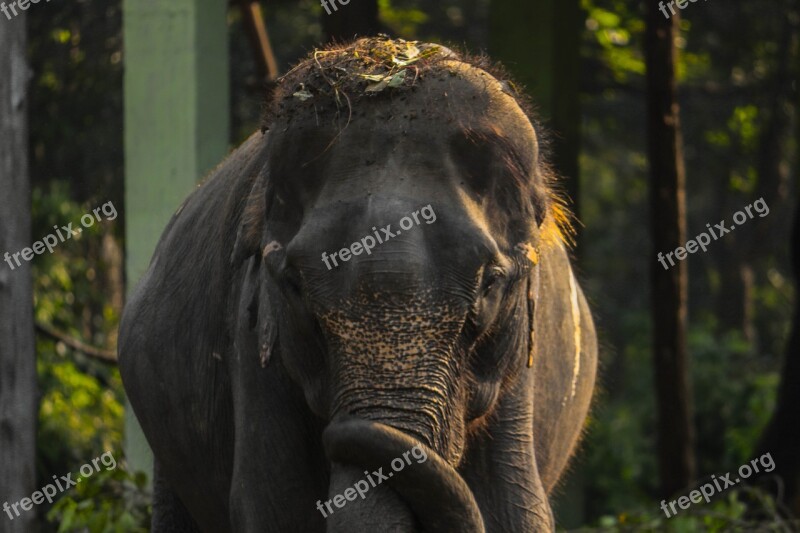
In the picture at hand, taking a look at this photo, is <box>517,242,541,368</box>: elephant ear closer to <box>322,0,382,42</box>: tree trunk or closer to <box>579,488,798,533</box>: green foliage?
<box>579,488,798,533</box>: green foliage

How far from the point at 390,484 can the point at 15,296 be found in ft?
10.3

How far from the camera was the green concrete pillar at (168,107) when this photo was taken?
6.53 meters

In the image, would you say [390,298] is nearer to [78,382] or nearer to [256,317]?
[256,317]

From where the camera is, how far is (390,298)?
3.19 metres

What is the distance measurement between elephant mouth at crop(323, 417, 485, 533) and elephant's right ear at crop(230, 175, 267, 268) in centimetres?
Answer: 72

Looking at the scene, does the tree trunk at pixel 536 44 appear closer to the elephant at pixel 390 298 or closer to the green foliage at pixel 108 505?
the green foliage at pixel 108 505

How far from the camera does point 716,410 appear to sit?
13727 millimetres

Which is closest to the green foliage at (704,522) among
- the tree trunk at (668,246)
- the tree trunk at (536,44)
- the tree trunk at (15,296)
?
the tree trunk at (668,246)

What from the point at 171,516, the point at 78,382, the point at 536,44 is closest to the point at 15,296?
the point at 171,516

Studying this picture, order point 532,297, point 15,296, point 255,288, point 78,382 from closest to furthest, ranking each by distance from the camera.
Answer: point 532,297 → point 255,288 → point 15,296 → point 78,382

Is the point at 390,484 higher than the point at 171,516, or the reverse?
the point at 390,484

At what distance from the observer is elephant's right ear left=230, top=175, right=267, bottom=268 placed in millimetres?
3764

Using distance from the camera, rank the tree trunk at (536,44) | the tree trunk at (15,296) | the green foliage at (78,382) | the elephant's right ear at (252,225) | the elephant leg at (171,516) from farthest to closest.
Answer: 1. the tree trunk at (536,44)
2. the green foliage at (78,382)
3. the tree trunk at (15,296)
4. the elephant leg at (171,516)
5. the elephant's right ear at (252,225)

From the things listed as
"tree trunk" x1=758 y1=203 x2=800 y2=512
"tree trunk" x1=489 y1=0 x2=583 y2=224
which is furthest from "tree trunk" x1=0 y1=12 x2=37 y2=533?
"tree trunk" x1=758 y1=203 x2=800 y2=512
